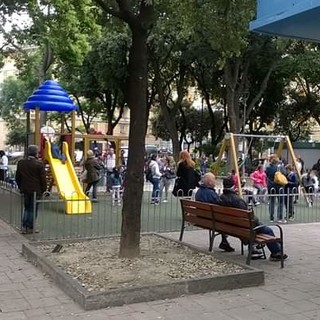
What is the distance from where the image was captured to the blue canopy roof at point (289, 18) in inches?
200

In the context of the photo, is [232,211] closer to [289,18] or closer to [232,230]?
[232,230]

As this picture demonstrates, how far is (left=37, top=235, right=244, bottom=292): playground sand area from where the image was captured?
6000mm

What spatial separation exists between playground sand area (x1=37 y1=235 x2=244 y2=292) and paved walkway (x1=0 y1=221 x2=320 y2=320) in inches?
12.3

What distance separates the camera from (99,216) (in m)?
12.3

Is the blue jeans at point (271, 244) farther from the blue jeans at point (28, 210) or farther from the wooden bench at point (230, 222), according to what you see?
the blue jeans at point (28, 210)

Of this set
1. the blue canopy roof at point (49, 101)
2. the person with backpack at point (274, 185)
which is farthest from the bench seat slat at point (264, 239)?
the blue canopy roof at point (49, 101)

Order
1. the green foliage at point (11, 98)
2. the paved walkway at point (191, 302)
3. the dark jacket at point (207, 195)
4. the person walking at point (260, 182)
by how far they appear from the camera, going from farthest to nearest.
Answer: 1. the green foliage at point (11, 98)
2. the person walking at point (260, 182)
3. the dark jacket at point (207, 195)
4. the paved walkway at point (191, 302)

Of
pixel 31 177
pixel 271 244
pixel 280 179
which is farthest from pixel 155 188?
pixel 271 244

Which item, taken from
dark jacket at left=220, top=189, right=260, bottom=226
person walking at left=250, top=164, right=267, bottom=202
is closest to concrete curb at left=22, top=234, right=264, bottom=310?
dark jacket at left=220, top=189, right=260, bottom=226

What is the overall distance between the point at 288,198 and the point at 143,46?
6.33 meters

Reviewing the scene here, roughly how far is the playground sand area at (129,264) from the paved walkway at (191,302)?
314mm

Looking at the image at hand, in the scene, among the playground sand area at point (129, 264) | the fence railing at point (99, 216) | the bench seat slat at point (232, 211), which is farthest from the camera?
the fence railing at point (99, 216)

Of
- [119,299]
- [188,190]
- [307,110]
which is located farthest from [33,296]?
[307,110]

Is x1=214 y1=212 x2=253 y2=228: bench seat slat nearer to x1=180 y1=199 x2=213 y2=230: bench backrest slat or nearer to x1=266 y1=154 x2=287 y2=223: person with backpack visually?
x1=180 y1=199 x2=213 y2=230: bench backrest slat
